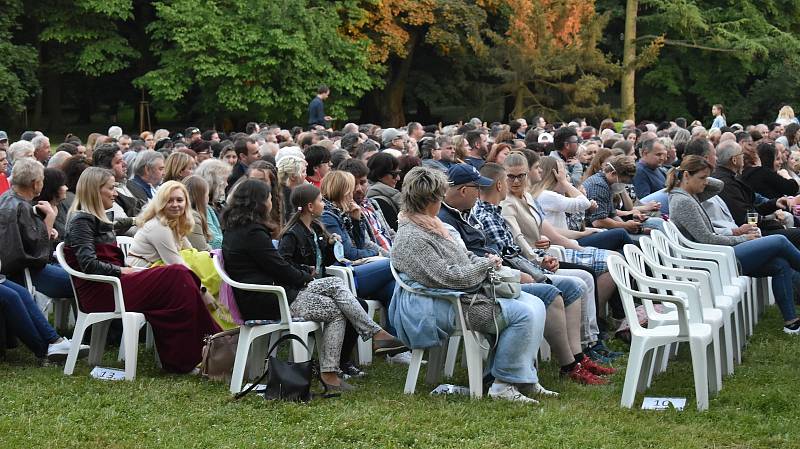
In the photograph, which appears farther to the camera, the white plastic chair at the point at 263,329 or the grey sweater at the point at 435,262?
the white plastic chair at the point at 263,329

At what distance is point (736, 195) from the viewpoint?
988 centimetres

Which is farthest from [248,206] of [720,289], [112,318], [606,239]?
[606,239]

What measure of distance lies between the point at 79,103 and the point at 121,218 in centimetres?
3271

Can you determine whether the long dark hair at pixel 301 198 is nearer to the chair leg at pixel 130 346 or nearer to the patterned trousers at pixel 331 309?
the patterned trousers at pixel 331 309

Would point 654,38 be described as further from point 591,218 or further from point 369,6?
point 591,218

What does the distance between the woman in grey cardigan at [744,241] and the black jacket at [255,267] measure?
11.2 ft

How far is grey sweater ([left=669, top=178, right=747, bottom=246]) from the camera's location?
27.8ft

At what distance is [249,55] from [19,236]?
24.2m

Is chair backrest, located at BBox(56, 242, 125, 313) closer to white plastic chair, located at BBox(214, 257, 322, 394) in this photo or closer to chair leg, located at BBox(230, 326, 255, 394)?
white plastic chair, located at BBox(214, 257, 322, 394)

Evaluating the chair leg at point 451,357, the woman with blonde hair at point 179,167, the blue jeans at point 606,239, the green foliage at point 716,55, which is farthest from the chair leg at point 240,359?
the green foliage at point 716,55

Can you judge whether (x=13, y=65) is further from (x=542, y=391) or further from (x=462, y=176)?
(x=542, y=391)

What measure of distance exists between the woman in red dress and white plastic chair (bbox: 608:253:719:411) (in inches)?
98.1

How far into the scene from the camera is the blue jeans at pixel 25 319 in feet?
23.0

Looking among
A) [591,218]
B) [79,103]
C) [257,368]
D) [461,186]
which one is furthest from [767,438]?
[79,103]
